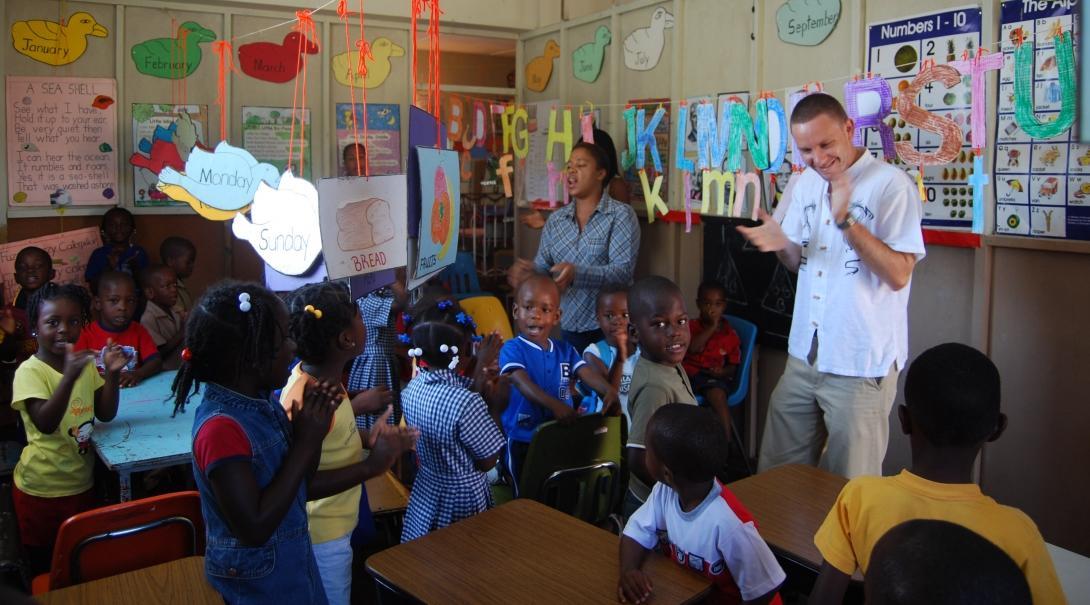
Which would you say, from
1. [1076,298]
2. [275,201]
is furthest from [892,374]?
[275,201]

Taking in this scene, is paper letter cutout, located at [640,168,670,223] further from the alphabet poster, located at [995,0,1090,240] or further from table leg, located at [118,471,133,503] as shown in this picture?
table leg, located at [118,471,133,503]

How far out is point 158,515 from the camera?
2.15 m

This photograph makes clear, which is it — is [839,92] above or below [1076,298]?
above

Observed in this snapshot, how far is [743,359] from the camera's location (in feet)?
14.2

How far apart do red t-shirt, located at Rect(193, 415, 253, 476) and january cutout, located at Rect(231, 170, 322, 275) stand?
763mm

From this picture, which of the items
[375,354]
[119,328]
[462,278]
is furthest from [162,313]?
[462,278]

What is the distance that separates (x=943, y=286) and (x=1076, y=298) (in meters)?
0.53

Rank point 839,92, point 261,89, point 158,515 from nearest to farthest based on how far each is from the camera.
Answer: point 158,515, point 839,92, point 261,89

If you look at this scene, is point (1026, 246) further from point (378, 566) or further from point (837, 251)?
point (378, 566)

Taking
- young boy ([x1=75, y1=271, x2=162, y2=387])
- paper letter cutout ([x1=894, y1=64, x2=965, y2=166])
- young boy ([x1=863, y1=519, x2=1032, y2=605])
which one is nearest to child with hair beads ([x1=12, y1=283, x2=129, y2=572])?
young boy ([x1=75, y1=271, x2=162, y2=387])

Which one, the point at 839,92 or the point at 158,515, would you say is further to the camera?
the point at 839,92

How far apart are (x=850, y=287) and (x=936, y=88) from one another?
1150 millimetres

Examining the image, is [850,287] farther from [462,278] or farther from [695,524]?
[462,278]

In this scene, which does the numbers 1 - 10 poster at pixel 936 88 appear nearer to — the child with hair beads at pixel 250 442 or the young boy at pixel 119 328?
the child with hair beads at pixel 250 442
